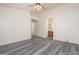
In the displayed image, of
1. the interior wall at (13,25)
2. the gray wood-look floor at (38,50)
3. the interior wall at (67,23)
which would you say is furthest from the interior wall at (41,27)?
A: the gray wood-look floor at (38,50)

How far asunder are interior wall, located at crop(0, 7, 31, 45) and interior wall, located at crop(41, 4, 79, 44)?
244 cm

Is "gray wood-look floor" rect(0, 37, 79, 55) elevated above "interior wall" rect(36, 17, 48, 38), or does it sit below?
below

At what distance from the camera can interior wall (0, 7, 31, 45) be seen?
3975 mm

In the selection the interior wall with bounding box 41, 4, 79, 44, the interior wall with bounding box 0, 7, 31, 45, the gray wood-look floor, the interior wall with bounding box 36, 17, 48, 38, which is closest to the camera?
the gray wood-look floor

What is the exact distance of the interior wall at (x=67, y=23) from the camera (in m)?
4.14

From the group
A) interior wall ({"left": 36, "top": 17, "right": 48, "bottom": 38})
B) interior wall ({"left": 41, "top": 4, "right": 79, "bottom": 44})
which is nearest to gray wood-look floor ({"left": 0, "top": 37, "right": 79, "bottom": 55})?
interior wall ({"left": 41, "top": 4, "right": 79, "bottom": 44})

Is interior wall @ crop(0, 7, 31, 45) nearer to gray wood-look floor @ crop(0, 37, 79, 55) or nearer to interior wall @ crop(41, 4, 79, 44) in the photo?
gray wood-look floor @ crop(0, 37, 79, 55)

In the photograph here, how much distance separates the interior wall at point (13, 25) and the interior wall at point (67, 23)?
2.44m

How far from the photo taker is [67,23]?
179 inches

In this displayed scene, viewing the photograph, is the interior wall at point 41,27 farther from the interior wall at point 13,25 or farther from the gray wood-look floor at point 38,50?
the gray wood-look floor at point 38,50
